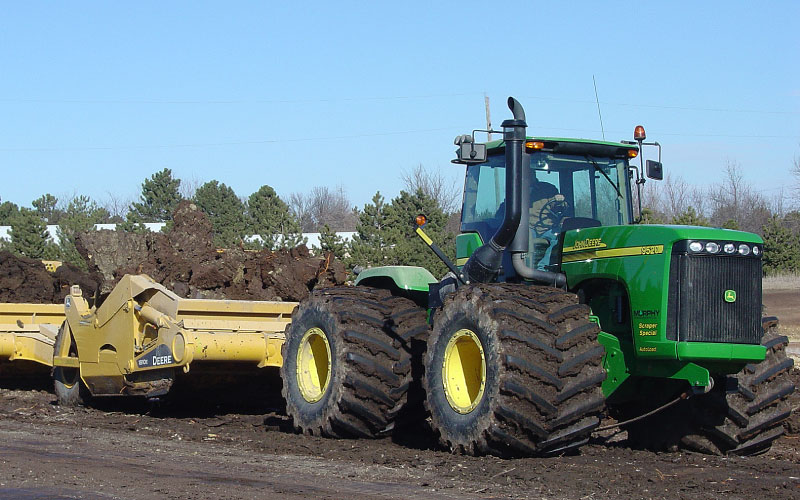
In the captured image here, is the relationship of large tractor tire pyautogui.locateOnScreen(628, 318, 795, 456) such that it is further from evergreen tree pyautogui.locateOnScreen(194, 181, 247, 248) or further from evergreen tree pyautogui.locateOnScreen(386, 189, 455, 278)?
evergreen tree pyautogui.locateOnScreen(194, 181, 247, 248)

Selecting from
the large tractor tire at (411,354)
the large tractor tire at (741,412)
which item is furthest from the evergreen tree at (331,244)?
the large tractor tire at (741,412)

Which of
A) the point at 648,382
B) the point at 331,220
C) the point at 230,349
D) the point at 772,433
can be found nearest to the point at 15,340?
the point at 230,349

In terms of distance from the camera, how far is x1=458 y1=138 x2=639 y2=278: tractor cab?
8625 mm

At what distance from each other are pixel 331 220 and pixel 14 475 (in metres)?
79.9

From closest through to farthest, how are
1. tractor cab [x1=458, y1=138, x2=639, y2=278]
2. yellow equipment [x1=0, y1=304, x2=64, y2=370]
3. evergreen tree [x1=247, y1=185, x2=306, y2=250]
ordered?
tractor cab [x1=458, y1=138, x2=639, y2=278] < yellow equipment [x1=0, y1=304, x2=64, y2=370] < evergreen tree [x1=247, y1=185, x2=306, y2=250]

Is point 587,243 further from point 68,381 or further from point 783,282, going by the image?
point 783,282

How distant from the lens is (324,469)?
24.4 ft

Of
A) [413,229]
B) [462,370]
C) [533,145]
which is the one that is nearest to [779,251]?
[413,229]

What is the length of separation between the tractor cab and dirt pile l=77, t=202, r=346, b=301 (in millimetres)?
5844

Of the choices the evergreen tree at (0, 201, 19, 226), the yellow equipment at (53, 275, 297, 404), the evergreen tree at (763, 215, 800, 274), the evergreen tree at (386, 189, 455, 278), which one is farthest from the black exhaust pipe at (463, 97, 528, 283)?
the evergreen tree at (0, 201, 19, 226)

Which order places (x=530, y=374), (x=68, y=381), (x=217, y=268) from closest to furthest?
(x=530, y=374)
(x=68, y=381)
(x=217, y=268)

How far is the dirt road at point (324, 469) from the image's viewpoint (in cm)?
641

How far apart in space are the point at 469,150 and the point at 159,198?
4402cm

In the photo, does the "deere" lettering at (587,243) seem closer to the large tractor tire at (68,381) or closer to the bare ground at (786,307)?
the large tractor tire at (68,381)
